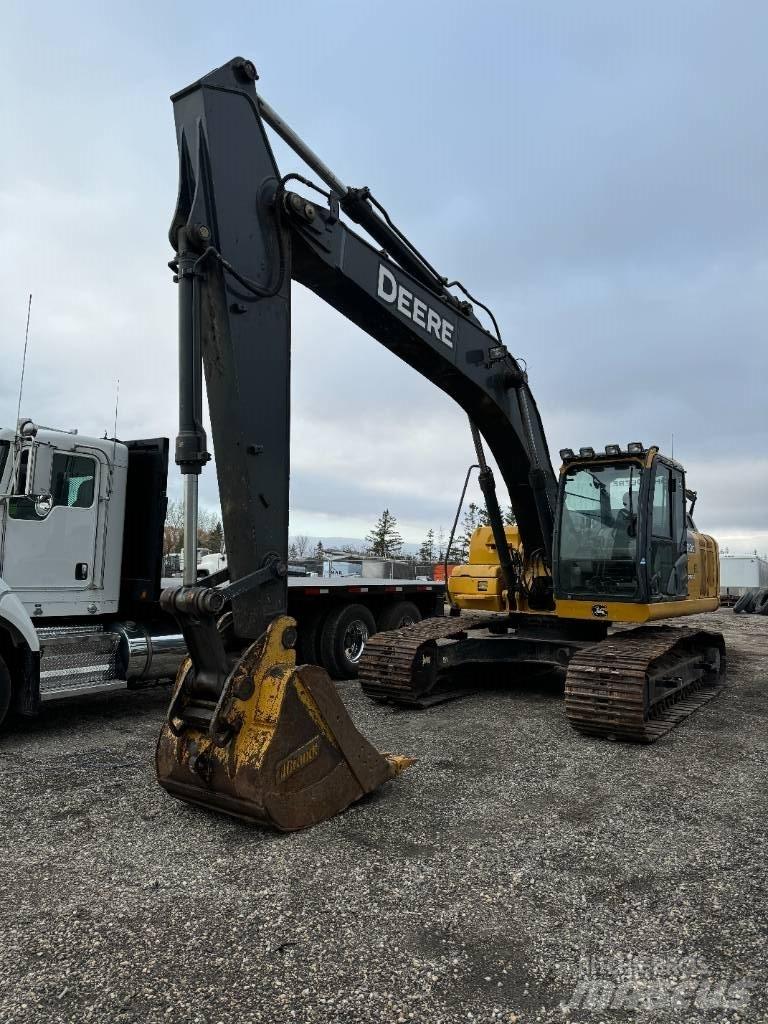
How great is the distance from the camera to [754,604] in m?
23.8

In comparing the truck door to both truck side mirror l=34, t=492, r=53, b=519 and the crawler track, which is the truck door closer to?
truck side mirror l=34, t=492, r=53, b=519

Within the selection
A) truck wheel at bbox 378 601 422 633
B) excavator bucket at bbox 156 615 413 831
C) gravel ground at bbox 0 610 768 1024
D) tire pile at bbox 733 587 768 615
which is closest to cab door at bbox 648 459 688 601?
gravel ground at bbox 0 610 768 1024

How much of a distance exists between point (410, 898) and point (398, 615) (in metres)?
7.71

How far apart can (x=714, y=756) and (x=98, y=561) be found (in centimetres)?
613

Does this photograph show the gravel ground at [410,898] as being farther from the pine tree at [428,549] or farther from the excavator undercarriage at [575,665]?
the pine tree at [428,549]

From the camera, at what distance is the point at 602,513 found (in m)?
7.95

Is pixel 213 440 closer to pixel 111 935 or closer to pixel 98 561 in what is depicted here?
pixel 111 935

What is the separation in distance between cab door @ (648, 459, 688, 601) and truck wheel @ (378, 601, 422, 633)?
3.94 meters

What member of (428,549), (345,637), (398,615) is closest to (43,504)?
(345,637)

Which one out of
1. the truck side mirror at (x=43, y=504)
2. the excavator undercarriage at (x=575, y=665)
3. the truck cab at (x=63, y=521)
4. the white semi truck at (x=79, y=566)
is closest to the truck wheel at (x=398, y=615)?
the excavator undercarriage at (x=575, y=665)

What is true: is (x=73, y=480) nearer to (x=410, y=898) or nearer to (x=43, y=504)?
(x=43, y=504)

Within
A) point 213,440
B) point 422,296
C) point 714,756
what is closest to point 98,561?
point 213,440

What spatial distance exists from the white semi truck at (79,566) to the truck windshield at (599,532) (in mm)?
4341

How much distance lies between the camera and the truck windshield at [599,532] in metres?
7.63
